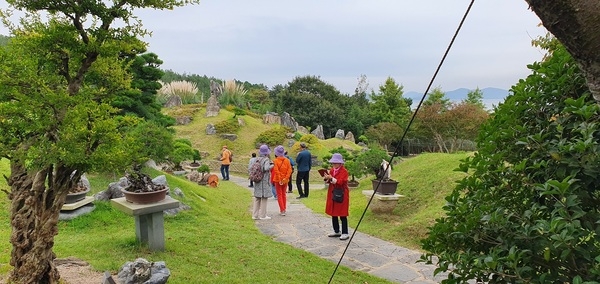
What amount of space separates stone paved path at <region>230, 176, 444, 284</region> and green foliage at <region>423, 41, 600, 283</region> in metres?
3.28

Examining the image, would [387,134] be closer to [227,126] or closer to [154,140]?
[227,126]

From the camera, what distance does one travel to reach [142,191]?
5.38 meters

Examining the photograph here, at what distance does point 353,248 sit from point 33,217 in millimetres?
4437

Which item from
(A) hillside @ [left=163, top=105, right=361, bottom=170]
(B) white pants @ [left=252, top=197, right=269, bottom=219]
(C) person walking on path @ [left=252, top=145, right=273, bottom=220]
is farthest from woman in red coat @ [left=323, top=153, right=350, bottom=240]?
(A) hillside @ [left=163, top=105, right=361, bottom=170]

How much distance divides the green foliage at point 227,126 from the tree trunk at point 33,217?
75.1 feet

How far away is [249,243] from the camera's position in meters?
6.15

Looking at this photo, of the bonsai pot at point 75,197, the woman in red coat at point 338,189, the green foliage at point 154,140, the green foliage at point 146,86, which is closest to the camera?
the woman in red coat at point 338,189

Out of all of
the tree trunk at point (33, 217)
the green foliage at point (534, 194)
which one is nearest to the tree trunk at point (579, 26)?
the green foliage at point (534, 194)

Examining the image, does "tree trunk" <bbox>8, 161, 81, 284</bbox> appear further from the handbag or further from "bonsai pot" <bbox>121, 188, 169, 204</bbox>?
the handbag

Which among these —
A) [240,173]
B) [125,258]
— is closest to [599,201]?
[125,258]

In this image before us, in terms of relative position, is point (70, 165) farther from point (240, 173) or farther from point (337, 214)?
point (240, 173)

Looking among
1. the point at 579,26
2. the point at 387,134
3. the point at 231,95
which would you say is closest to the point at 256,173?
the point at 579,26

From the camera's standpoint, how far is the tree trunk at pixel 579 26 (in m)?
1.21

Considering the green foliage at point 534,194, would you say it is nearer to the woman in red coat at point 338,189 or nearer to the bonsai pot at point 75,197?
the woman in red coat at point 338,189
